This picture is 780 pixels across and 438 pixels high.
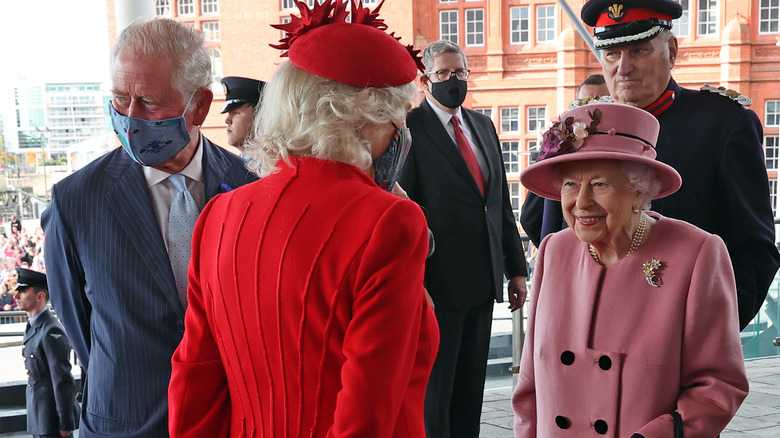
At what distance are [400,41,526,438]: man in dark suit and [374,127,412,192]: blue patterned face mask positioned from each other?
1791 mm

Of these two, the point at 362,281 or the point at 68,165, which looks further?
the point at 68,165

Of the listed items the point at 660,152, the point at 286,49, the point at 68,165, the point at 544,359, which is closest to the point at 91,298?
the point at 286,49

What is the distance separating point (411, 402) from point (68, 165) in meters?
29.8

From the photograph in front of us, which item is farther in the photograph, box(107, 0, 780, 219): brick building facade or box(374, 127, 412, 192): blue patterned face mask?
box(107, 0, 780, 219): brick building facade

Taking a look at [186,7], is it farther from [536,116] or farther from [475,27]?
[536,116]

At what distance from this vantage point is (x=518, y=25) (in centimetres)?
2894

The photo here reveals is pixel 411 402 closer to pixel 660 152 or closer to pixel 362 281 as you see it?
pixel 362 281

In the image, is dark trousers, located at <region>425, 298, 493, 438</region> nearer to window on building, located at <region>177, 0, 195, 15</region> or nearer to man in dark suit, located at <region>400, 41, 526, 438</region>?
man in dark suit, located at <region>400, 41, 526, 438</region>

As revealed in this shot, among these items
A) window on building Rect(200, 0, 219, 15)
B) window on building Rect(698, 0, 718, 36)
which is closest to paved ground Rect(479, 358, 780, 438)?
window on building Rect(698, 0, 718, 36)

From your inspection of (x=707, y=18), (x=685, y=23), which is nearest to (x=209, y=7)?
(x=685, y=23)

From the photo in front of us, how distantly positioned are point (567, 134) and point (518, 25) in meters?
28.2

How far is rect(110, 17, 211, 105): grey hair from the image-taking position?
1.84m

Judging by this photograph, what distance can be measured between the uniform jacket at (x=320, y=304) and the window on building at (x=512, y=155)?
26948mm

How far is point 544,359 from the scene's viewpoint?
1.90 meters
